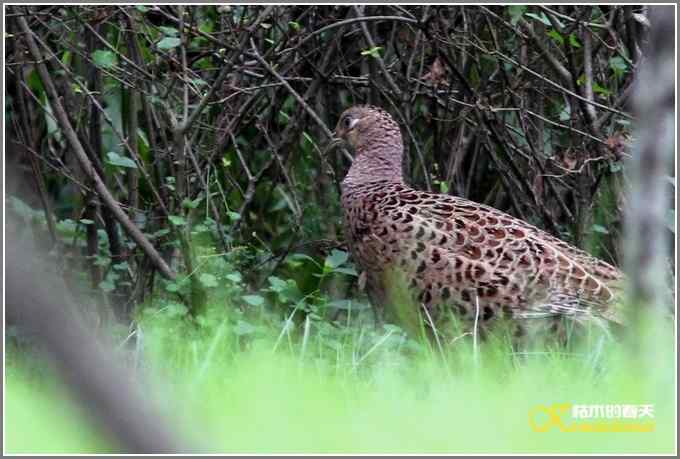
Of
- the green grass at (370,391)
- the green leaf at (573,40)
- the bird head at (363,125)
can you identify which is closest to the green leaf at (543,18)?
the green leaf at (573,40)

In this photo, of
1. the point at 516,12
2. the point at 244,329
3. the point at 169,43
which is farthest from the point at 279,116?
the point at 244,329

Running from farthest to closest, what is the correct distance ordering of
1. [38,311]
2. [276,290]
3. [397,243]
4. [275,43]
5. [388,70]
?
[388,70], [275,43], [276,290], [397,243], [38,311]

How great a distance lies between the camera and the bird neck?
5.41 m

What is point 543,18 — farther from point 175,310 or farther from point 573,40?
point 175,310

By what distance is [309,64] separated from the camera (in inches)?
245

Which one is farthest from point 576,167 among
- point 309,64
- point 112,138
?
point 112,138

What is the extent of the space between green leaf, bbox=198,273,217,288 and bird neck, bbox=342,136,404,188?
87 cm

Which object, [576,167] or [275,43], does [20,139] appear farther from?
[576,167]

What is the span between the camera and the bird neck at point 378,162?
5.41m

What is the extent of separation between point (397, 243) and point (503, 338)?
0.70 m

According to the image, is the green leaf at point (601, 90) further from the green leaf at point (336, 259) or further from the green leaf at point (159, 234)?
the green leaf at point (159, 234)

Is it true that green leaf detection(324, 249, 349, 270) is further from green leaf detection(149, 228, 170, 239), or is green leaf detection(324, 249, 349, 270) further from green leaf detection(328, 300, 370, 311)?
green leaf detection(149, 228, 170, 239)

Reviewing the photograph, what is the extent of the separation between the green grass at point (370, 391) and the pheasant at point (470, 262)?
0.81ft

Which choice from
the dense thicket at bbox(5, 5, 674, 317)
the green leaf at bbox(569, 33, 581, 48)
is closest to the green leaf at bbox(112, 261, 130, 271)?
the dense thicket at bbox(5, 5, 674, 317)
